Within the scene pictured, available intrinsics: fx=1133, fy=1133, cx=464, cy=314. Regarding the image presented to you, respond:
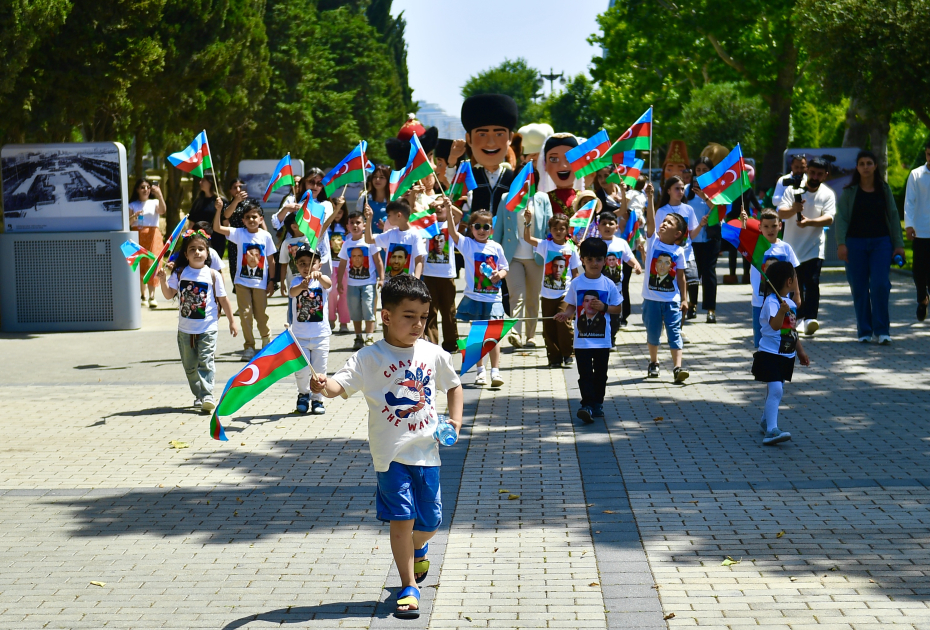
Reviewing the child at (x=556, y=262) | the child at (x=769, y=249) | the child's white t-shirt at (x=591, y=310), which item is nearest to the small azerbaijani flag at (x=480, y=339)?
the child's white t-shirt at (x=591, y=310)

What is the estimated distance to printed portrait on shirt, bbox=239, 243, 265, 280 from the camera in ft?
36.3

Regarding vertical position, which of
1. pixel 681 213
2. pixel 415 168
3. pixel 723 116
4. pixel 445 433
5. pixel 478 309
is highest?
pixel 723 116

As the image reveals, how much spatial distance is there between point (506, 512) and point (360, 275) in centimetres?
680

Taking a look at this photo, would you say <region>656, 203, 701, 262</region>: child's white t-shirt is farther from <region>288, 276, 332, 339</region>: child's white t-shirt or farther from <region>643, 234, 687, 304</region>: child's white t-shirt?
<region>288, 276, 332, 339</region>: child's white t-shirt

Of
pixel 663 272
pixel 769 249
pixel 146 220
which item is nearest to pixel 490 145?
pixel 663 272

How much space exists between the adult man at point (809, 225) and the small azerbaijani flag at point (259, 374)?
8.79 meters

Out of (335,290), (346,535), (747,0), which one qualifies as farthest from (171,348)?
(747,0)

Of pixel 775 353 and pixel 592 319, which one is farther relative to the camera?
pixel 592 319

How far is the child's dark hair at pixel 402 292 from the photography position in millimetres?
4691

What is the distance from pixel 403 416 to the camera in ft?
15.6

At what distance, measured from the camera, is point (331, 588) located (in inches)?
194

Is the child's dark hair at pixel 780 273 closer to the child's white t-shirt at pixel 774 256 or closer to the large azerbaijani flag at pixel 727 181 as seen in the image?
the child's white t-shirt at pixel 774 256

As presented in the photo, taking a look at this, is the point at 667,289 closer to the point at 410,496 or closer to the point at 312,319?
the point at 312,319

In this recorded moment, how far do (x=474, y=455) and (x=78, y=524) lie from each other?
8.55 feet
